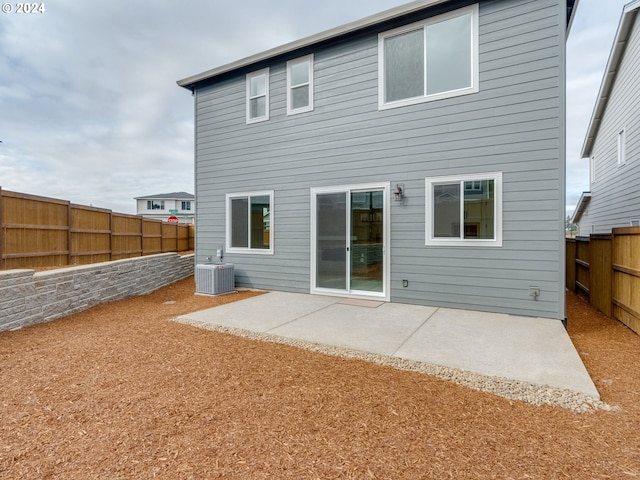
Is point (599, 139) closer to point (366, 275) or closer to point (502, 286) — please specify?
point (502, 286)

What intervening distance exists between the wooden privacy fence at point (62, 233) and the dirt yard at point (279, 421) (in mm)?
4807

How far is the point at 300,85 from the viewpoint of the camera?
7363 millimetres

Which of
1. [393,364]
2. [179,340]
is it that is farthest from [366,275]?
[179,340]

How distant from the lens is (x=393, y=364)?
346cm

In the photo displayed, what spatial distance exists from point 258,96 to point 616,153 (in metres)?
10.7

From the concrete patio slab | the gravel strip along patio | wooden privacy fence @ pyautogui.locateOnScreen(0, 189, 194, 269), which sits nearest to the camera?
the gravel strip along patio

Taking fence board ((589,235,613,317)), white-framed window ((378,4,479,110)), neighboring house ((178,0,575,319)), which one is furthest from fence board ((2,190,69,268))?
fence board ((589,235,613,317))

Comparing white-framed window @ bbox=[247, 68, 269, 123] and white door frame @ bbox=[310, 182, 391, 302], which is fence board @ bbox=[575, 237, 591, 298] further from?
white-framed window @ bbox=[247, 68, 269, 123]

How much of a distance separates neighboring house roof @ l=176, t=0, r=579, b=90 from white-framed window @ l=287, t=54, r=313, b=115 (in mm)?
310

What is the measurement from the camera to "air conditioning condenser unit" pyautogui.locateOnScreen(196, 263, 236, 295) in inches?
297

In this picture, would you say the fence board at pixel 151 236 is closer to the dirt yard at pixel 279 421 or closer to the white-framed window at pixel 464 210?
the dirt yard at pixel 279 421

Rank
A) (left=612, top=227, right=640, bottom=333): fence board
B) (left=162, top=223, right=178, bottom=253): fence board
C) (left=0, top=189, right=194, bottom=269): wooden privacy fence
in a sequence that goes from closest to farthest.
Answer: (left=612, top=227, right=640, bottom=333): fence board, (left=0, top=189, right=194, bottom=269): wooden privacy fence, (left=162, top=223, right=178, bottom=253): fence board

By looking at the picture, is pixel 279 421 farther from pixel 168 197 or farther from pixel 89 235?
pixel 168 197

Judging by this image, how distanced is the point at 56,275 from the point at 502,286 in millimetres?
7615
